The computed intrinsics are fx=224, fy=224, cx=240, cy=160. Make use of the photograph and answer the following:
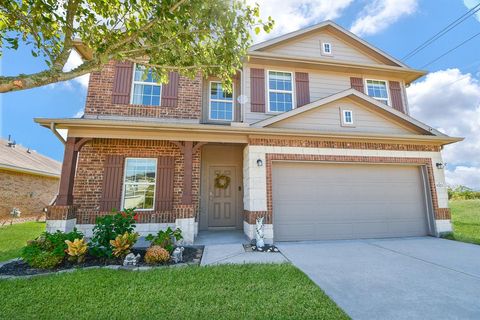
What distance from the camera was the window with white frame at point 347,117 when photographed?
7348 millimetres

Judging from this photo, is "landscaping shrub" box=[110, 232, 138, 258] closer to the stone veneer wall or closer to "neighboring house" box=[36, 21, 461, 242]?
"neighboring house" box=[36, 21, 461, 242]

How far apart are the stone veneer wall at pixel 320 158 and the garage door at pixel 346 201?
0.28 metres

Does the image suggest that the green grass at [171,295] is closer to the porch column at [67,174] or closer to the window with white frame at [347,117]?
the porch column at [67,174]

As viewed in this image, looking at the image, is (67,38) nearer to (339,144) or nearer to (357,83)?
(339,144)

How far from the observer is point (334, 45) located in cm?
945

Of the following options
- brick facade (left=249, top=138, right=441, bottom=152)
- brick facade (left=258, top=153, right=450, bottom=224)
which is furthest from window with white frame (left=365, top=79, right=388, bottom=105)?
brick facade (left=258, top=153, right=450, bottom=224)

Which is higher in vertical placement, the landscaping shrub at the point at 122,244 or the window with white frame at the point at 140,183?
the window with white frame at the point at 140,183

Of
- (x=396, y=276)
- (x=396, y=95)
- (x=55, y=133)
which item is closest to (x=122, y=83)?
(x=55, y=133)

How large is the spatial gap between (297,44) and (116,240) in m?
9.20

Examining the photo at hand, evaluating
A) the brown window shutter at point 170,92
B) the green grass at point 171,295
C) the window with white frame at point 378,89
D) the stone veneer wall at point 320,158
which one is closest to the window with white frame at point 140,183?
the brown window shutter at point 170,92

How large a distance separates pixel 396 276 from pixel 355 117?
5.04 meters

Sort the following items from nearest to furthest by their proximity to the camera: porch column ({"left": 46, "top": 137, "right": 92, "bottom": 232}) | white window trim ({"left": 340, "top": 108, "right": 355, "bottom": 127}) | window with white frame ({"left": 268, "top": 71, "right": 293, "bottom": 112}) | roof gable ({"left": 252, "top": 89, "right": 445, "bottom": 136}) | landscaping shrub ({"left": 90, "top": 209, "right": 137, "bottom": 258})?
landscaping shrub ({"left": 90, "top": 209, "right": 137, "bottom": 258}) < porch column ({"left": 46, "top": 137, "right": 92, "bottom": 232}) < roof gable ({"left": 252, "top": 89, "right": 445, "bottom": 136}) < white window trim ({"left": 340, "top": 108, "right": 355, "bottom": 127}) < window with white frame ({"left": 268, "top": 71, "right": 293, "bottom": 112})

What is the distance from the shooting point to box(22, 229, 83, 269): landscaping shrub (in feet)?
14.1

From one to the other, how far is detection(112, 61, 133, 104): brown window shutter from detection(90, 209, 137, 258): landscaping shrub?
14.5ft
